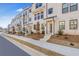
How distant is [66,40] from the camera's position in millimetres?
8867

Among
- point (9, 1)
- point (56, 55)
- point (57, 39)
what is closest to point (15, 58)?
point (56, 55)

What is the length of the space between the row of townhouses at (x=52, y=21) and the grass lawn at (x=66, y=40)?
1.44 ft

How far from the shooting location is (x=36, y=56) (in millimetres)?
6703

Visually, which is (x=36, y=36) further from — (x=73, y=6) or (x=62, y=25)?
(x=73, y=6)

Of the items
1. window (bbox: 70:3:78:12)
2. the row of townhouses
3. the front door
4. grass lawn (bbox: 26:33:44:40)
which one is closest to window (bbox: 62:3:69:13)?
the row of townhouses

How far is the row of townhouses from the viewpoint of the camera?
9.66m

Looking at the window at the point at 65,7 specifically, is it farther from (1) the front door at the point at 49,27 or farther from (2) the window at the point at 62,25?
(1) the front door at the point at 49,27

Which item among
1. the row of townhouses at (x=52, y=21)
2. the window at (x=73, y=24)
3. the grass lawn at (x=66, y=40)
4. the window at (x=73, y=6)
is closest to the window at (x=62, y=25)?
the row of townhouses at (x=52, y=21)

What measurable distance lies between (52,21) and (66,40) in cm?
243

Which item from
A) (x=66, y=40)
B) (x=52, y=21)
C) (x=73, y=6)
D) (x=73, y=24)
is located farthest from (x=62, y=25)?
(x=66, y=40)

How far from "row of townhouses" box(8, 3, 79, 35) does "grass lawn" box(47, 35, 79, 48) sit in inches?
17.3

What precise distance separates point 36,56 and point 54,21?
4522 mm

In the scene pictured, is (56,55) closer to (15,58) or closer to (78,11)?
(15,58)

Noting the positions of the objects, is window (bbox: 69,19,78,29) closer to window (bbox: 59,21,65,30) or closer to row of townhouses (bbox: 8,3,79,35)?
row of townhouses (bbox: 8,3,79,35)
